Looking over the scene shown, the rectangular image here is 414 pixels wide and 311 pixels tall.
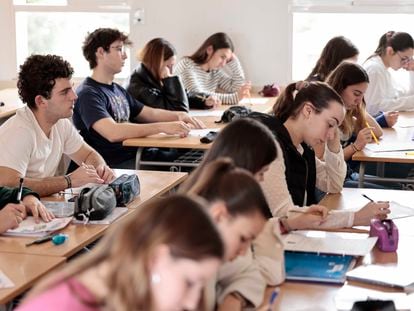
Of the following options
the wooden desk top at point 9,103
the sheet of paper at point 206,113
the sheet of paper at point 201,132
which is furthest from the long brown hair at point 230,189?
the wooden desk top at point 9,103

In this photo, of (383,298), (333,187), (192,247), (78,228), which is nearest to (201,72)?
(333,187)

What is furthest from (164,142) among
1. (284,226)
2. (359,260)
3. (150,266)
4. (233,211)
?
(150,266)

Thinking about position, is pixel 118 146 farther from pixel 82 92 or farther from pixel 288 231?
pixel 288 231

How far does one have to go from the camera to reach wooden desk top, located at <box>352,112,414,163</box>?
413cm

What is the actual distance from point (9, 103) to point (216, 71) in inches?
69.3

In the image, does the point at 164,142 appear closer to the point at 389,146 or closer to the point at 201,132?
the point at 201,132

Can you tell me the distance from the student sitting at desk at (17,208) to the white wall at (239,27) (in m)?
4.00

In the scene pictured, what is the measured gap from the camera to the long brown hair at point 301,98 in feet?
10.1

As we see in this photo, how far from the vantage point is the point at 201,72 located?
20.8 feet

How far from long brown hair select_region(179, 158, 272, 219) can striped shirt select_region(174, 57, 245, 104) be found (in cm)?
422

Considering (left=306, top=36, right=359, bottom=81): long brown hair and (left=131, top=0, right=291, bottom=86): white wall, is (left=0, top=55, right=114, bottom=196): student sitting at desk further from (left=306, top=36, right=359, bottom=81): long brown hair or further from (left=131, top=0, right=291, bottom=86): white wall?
(left=131, top=0, right=291, bottom=86): white wall

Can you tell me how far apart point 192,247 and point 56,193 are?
83.3 inches

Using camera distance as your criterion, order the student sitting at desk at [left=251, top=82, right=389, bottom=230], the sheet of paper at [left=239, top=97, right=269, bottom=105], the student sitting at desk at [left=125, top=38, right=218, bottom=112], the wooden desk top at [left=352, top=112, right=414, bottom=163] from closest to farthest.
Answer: the student sitting at desk at [left=251, top=82, right=389, bottom=230] → the wooden desk top at [left=352, top=112, right=414, bottom=163] → the student sitting at desk at [left=125, top=38, right=218, bottom=112] → the sheet of paper at [left=239, top=97, right=269, bottom=105]

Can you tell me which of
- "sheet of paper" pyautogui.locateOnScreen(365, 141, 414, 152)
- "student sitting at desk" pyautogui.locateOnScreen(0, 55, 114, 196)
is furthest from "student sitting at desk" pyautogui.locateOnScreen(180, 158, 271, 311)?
"sheet of paper" pyautogui.locateOnScreen(365, 141, 414, 152)
